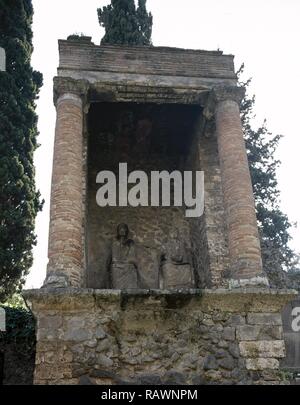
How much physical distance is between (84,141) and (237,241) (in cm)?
360

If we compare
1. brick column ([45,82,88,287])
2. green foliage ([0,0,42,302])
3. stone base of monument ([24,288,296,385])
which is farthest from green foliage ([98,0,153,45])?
stone base of monument ([24,288,296,385])

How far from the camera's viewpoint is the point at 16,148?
12.2 m

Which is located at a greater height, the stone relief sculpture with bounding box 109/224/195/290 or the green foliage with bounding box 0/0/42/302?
the green foliage with bounding box 0/0/42/302

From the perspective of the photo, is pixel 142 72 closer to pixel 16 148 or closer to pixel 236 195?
pixel 236 195

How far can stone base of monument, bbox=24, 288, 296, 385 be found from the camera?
609cm

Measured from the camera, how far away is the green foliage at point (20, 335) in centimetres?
1095

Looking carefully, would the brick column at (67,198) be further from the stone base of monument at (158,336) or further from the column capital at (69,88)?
the stone base of monument at (158,336)

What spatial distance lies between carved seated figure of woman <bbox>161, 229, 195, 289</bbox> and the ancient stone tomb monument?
1.1 inches

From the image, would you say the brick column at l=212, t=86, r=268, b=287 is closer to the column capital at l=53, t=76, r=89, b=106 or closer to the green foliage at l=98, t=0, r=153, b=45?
the column capital at l=53, t=76, r=89, b=106

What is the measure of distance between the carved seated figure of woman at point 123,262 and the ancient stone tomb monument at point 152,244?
0.02 m

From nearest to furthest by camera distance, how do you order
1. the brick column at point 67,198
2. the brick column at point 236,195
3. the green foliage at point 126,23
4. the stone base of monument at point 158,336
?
1. the stone base of monument at point 158,336
2. the brick column at point 67,198
3. the brick column at point 236,195
4. the green foliage at point 126,23

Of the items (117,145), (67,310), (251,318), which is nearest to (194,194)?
(117,145)

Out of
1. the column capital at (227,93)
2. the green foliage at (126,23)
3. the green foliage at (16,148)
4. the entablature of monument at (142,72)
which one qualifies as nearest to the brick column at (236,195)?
the column capital at (227,93)

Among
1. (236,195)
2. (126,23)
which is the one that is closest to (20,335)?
(236,195)
